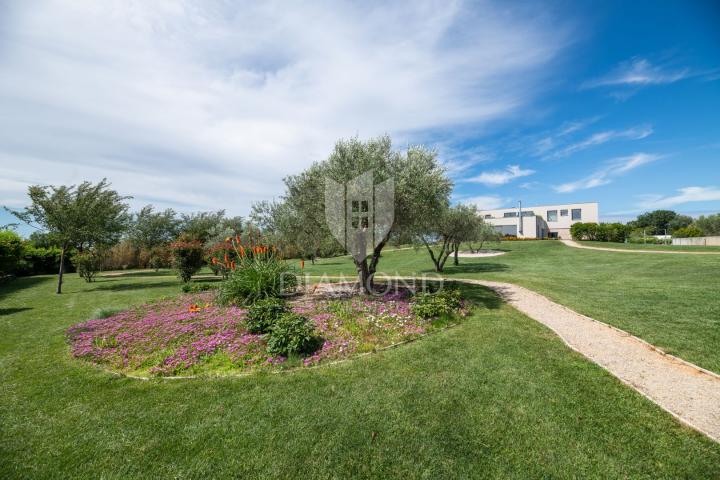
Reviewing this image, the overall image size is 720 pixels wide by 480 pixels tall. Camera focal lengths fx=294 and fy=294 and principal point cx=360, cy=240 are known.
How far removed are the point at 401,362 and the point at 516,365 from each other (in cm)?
212

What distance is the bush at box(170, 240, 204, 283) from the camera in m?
17.0

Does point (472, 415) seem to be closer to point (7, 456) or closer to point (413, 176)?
point (7, 456)

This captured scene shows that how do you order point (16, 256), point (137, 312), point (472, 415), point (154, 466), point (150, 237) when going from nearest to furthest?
point (154, 466)
point (472, 415)
point (137, 312)
point (16, 256)
point (150, 237)

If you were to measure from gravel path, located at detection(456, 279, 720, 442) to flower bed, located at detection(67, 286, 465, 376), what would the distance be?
9.31 ft

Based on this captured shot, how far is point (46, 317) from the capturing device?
385 inches

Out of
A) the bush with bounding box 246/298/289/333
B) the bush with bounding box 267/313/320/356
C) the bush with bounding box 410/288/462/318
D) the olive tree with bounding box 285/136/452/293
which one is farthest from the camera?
the olive tree with bounding box 285/136/452/293

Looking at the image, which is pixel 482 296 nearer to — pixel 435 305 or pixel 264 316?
pixel 435 305

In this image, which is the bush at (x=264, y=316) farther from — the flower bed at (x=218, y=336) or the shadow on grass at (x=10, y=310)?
the shadow on grass at (x=10, y=310)

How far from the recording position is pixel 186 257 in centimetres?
1717

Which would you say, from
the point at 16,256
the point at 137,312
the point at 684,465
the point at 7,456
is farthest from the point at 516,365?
the point at 16,256

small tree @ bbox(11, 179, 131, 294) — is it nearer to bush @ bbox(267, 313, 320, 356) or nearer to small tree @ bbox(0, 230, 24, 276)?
small tree @ bbox(0, 230, 24, 276)

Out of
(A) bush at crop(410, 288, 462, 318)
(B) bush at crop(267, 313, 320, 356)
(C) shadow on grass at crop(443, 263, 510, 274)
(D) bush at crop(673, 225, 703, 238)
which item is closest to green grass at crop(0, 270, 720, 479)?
(B) bush at crop(267, 313, 320, 356)

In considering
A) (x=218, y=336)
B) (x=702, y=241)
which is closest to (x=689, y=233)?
(x=702, y=241)

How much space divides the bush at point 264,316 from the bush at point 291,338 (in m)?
0.37
